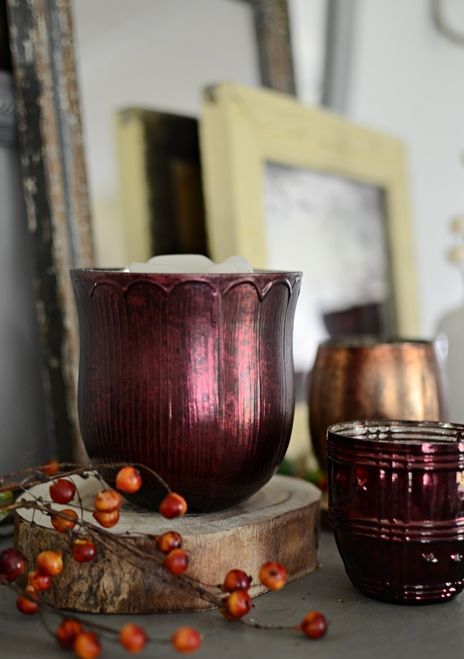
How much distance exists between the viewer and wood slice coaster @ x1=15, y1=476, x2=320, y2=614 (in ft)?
1.58

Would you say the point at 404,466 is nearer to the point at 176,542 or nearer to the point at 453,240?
the point at 176,542

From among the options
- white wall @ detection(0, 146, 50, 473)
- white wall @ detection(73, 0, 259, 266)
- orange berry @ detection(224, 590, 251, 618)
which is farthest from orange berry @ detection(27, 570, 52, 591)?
white wall @ detection(73, 0, 259, 266)

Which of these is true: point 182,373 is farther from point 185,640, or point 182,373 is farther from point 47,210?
point 47,210

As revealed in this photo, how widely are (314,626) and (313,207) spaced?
24.9 inches

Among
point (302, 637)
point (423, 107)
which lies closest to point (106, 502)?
point (302, 637)

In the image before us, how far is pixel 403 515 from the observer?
48cm

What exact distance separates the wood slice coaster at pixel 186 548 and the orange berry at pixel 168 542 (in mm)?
26

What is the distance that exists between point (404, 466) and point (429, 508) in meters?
0.03

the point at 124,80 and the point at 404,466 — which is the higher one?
the point at 124,80

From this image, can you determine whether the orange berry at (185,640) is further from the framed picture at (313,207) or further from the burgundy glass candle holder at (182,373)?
the framed picture at (313,207)

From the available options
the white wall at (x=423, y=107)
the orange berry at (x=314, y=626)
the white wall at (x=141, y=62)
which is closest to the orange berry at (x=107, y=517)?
the orange berry at (x=314, y=626)

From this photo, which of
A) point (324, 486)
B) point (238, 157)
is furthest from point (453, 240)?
point (324, 486)

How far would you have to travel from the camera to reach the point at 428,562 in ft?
1.57

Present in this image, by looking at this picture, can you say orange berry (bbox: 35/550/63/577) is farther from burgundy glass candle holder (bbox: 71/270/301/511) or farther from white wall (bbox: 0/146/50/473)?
white wall (bbox: 0/146/50/473)
